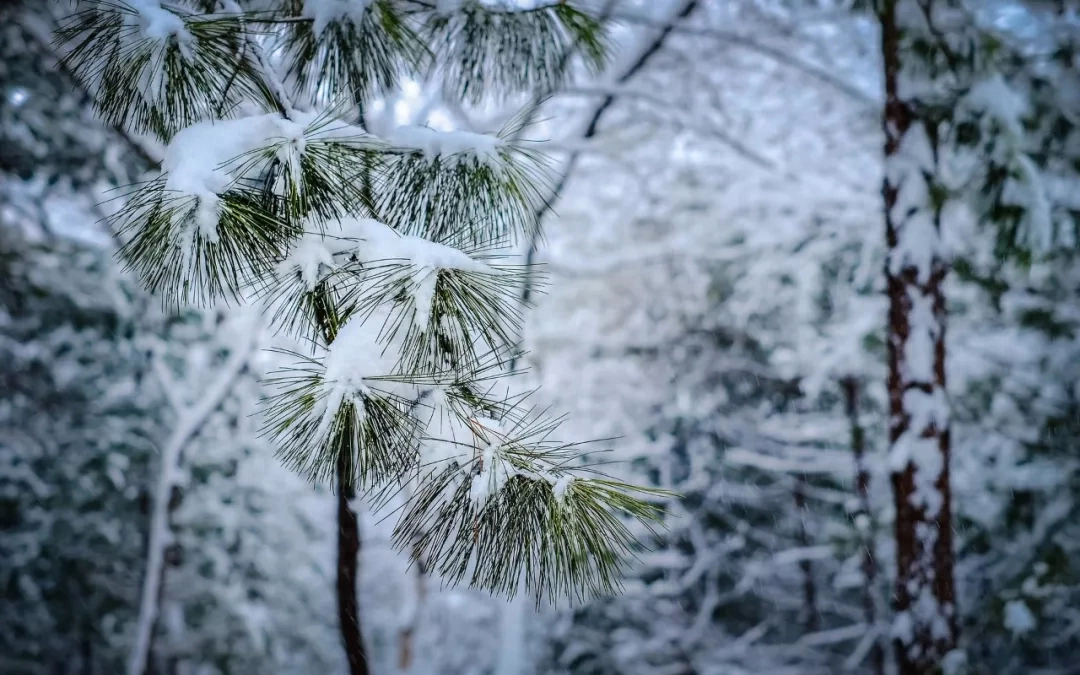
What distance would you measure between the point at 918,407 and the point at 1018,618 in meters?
1.39

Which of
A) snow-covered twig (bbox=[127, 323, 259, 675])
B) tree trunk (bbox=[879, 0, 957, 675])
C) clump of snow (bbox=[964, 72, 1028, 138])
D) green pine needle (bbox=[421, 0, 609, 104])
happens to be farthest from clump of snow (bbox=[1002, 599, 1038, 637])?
snow-covered twig (bbox=[127, 323, 259, 675])

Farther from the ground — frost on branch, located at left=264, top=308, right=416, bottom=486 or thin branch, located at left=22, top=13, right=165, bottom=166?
thin branch, located at left=22, top=13, right=165, bottom=166

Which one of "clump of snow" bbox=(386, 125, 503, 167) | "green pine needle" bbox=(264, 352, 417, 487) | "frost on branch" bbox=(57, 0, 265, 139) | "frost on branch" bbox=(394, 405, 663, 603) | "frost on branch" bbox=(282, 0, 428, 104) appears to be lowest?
"frost on branch" bbox=(394, 405, 663, 603)

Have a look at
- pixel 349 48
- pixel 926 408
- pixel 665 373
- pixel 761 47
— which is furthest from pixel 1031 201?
pixel 665 373

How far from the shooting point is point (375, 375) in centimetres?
114

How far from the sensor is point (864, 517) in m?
5.71

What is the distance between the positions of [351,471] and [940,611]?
302 centimetres

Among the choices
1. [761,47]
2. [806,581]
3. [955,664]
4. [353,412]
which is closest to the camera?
[353,412]

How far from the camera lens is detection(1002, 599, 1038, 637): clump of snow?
329 centimetres

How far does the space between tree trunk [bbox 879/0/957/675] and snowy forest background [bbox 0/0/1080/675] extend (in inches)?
10.4

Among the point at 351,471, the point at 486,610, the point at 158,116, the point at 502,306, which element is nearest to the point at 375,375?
the point at 351,471

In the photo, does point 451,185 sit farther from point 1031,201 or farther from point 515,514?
point 1031,201

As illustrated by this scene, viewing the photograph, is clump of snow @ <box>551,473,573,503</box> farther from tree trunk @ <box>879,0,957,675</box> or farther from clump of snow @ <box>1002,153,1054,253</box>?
clump of snow @ <box>1002,153,1054,253</box>

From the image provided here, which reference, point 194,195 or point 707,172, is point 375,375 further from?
point 707,172
